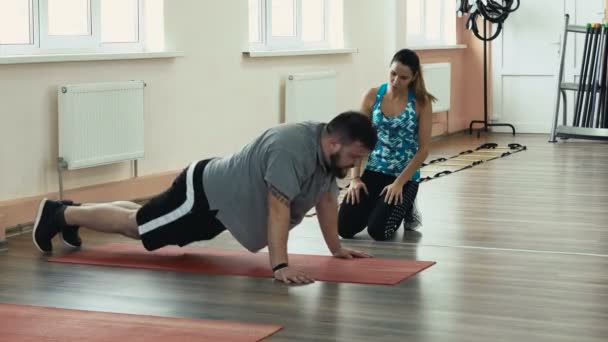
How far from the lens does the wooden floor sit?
3367mm

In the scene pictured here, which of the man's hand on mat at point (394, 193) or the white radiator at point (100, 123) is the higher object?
the white radiator at point (100, 123)

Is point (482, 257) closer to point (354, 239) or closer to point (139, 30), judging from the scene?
point (354, 239)

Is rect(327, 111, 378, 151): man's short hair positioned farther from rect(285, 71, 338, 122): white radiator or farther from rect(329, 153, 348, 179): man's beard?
rect(285, 71, 338, 122): white radiator

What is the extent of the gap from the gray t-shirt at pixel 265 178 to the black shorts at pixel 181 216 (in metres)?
0.05

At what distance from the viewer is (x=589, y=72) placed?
9.50 m

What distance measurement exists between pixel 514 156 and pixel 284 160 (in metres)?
5.38

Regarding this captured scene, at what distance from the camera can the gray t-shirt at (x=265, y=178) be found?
3898 mm

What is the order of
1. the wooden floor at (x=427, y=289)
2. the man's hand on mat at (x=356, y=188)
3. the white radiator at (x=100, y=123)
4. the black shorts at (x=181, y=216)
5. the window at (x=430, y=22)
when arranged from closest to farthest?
the wooden floor at (x=427, y=289) < the black shorts at (x=181, y=216) < the man's hand on mat at (x=356, y=188) < the white radiator at (x=100, y=123) < the window at (x=430, y=22)

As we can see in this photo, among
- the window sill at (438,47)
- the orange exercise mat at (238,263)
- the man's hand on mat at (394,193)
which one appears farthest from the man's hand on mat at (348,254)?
the window sill at (438,47)

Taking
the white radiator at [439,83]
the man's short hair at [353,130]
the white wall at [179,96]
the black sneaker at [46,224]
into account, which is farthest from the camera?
the white radiator at [439,83]

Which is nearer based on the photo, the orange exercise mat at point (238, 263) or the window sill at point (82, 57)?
the orange exercise mat at point (238, 263)

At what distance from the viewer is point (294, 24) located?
8.15 metres

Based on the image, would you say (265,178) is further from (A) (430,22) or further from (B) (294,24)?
(A) (430,22)

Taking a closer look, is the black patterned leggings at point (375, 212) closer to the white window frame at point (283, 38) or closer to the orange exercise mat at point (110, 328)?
the orange exercise mat at point (110, 328)
